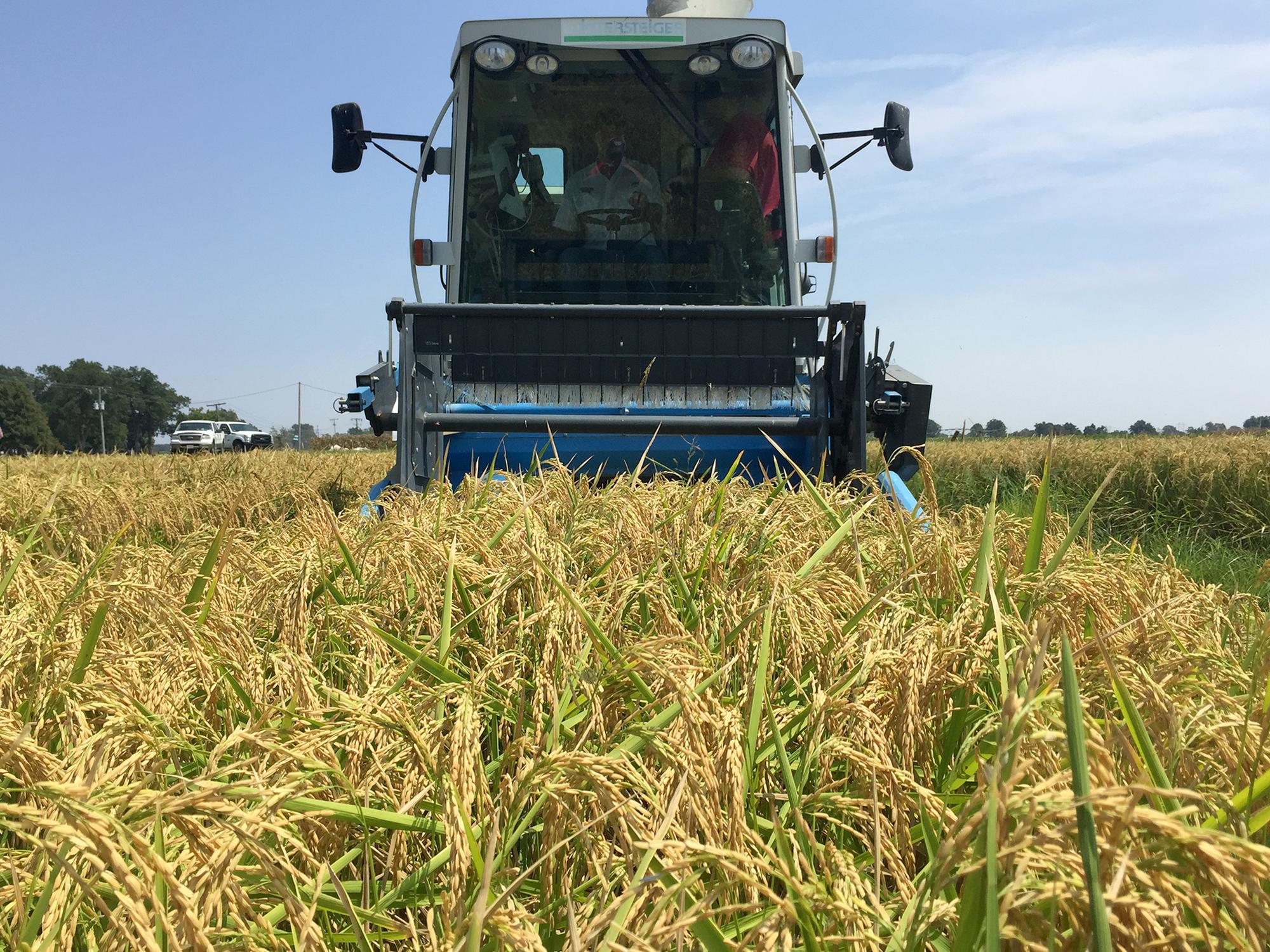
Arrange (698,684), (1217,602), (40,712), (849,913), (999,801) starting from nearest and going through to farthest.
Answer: (999,801) < (849,913) < (698,684) < (40,712) < (1217,602)

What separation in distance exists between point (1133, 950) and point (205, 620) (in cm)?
183

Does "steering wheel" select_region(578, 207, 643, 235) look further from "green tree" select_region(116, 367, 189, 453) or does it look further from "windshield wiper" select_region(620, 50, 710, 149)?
"green tree" select_region(116, 367, 189, 453)

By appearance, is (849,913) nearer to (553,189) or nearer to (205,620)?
(205,620)

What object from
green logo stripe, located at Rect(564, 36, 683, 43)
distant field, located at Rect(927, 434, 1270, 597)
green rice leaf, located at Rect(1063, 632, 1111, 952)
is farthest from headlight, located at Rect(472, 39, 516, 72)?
green rice leaf, located at Rect(1063, 632, 1111, 952)

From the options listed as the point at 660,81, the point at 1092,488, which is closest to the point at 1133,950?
the point at 660,81

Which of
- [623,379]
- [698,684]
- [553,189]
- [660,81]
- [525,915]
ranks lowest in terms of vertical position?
[525,915]

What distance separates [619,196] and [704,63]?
3.36ft

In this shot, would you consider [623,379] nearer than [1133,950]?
No

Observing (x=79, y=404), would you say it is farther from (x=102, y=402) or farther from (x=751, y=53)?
(x=751, y=53)

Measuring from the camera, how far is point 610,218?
6219 millimetres

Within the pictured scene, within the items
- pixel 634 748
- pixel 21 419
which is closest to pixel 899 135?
pixel 634 748

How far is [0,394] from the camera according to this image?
3398 inches

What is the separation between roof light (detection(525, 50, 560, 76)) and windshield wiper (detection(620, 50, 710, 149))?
1.52 feet

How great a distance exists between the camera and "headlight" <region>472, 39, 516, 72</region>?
5879 millimetres
